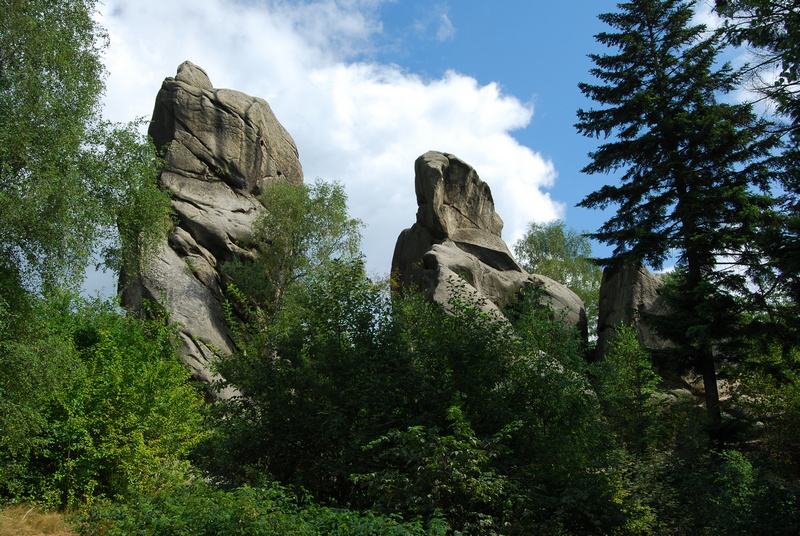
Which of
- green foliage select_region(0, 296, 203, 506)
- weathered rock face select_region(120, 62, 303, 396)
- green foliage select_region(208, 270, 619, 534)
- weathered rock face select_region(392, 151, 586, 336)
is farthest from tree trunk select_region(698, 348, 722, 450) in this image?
weathered rock face select_region(120, 62, 303, 396)

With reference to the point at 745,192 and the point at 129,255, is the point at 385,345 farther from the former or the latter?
the point at 745,192

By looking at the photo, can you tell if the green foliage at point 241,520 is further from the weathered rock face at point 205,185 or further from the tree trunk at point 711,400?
the weathered rock face at point 205,185

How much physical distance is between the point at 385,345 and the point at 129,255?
12122mm

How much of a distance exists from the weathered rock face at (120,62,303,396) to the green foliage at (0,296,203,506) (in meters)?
7.31

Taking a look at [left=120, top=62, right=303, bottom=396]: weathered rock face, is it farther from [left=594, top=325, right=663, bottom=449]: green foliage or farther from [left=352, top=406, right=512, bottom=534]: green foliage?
[left=352, top=406, right=512, bottom=534]: green foliage

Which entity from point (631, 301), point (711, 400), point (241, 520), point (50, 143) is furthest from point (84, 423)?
point (631, 301)

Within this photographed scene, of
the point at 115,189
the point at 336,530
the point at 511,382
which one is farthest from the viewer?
the point at 115,189

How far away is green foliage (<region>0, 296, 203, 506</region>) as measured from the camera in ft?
41.5

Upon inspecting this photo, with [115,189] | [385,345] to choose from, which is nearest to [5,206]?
[115,189]

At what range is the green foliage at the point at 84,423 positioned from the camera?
12641mm

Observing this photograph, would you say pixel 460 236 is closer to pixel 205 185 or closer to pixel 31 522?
pixel 205 185

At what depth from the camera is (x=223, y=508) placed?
25.9ft

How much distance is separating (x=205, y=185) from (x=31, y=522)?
21150 millimetres

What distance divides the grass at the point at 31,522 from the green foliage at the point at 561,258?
3500cm
